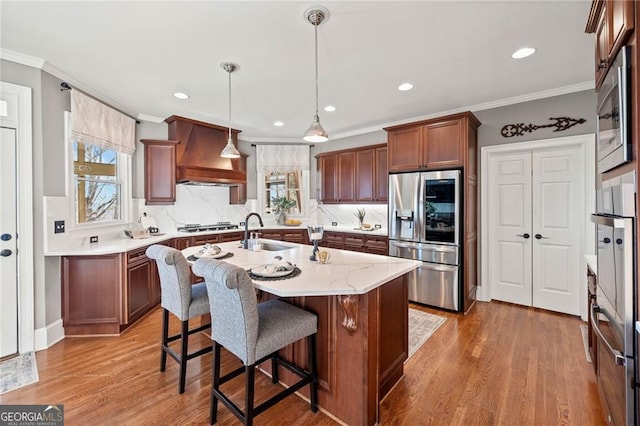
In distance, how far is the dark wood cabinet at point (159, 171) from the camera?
4.27 meters

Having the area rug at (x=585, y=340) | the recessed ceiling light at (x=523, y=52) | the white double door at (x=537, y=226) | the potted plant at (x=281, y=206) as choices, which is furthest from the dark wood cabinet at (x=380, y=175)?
the area rug at (x=585, y=340)

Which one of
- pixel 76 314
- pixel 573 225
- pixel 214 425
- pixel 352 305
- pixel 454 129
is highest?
pixel 454 129

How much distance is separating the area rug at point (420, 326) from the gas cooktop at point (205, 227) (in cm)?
337

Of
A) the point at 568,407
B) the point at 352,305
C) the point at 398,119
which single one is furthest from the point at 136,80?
the point at 568,407

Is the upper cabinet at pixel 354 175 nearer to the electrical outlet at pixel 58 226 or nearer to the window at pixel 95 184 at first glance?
the window at pixel 95 184

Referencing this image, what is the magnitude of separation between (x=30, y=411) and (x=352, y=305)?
7.65ft

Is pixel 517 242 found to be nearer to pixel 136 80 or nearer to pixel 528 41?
pixel 528 41

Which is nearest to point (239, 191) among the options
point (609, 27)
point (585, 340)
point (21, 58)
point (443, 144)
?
point (21, 58)

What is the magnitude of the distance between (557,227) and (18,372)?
5706 mm

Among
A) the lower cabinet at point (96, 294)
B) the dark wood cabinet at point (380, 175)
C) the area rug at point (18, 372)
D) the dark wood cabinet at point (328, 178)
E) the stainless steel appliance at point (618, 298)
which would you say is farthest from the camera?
the dark wood cabinet at point (328, 178)

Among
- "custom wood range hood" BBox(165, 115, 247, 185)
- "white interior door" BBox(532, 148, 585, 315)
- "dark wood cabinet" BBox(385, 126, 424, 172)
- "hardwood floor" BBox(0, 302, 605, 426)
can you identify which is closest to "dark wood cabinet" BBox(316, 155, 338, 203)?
"dark wood cabinet" BBox(385, 126, 424, 172)

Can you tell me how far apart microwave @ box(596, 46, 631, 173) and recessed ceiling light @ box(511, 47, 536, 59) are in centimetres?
102

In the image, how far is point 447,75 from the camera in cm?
302

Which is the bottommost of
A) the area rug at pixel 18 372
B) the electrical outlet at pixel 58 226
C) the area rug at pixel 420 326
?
the area rug at pixel 420 326
